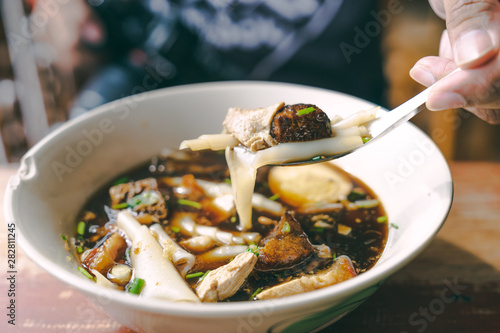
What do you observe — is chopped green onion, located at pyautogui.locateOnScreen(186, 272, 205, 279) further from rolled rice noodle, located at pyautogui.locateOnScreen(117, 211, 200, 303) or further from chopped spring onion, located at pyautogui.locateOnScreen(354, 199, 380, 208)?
chopped spring onion, located at pyautogui.locateOnScreen(354, 199, 380, 208)

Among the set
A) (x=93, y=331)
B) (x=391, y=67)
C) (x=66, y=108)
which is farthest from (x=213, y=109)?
(x=66, y=108)

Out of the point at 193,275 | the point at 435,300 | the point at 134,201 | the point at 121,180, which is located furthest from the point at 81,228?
the point at 435,300

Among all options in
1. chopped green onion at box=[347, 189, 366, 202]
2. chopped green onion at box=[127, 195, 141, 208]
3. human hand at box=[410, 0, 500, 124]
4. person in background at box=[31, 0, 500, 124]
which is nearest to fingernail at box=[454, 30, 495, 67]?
human hand at box=[410, 0, 500, 124]

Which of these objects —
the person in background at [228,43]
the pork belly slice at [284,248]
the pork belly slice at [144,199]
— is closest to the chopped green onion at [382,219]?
the pork belly slice at [284,248]

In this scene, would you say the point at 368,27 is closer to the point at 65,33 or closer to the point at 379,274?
the point at 379,274

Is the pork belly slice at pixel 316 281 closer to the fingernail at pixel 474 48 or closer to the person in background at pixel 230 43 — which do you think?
the fingernail at pixel 474 48

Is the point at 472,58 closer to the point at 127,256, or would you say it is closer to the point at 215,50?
Answer: the point at 127,256
